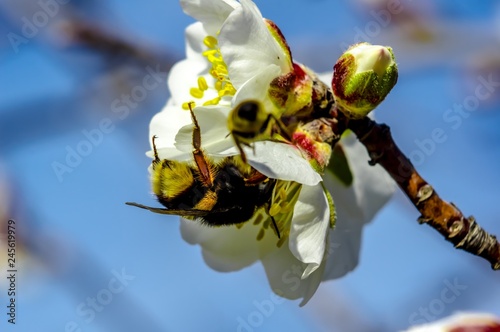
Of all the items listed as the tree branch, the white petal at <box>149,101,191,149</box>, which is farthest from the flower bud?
the white petal at <box>149,101,191,149</box>

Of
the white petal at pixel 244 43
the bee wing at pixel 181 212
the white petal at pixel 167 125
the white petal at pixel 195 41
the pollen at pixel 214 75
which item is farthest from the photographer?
the white petal at pixel 195 41

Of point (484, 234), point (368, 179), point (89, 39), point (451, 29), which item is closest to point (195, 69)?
point (368, 179)

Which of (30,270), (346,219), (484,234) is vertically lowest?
(30,270)

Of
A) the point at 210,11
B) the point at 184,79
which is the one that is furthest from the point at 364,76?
the point at 184,79

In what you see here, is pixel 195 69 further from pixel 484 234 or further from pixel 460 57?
pixel 460 57

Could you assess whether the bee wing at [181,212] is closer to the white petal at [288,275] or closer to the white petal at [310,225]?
the white petal at [310,225]

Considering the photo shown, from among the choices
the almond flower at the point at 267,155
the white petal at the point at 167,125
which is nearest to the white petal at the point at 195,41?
the almond flower at the point at 267,155

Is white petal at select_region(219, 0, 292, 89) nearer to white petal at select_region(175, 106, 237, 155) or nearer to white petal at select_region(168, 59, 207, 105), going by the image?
white petal at select_region(175, 106, 237, 155)
